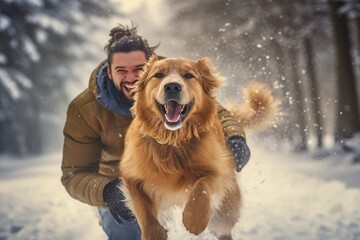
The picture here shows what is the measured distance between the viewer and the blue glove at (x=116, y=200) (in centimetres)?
288

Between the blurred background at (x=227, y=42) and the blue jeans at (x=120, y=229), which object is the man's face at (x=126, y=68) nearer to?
the blue jeans at (x=120, y=229)

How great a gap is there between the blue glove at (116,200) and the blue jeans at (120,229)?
1.49 ft

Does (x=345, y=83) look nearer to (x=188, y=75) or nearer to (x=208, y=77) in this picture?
(x=208, y=77)

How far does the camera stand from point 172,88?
232 centimetres

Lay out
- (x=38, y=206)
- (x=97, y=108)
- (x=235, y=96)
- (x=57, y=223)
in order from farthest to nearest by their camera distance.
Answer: (x=38, y=206), (x=57, y=223), (x=235, y=96), (x=97, y=108)

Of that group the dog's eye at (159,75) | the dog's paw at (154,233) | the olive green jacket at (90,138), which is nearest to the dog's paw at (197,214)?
the dog's paw at (154,233)

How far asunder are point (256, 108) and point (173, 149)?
1.06 meters

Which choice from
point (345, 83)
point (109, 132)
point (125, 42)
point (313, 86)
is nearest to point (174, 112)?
point (125, 42)

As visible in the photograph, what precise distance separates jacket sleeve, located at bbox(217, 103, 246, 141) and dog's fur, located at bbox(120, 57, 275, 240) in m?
0.22

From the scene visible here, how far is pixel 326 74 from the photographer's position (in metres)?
12.1

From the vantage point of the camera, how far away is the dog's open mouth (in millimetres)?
2383

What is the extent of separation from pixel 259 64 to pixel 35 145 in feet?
31.0

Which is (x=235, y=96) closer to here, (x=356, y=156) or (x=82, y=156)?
(x=82, y=156)

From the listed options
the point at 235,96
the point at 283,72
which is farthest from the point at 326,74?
the point at 235,96
